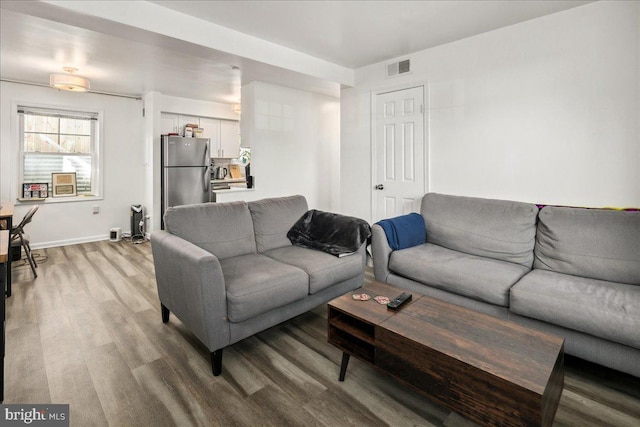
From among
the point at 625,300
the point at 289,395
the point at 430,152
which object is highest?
the point at 430,152

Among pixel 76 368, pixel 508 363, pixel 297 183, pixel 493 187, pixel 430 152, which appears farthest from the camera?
pixel 297 183

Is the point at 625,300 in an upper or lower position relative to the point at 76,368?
upper

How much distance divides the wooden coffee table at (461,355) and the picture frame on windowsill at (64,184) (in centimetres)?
539

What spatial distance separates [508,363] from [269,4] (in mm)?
2929

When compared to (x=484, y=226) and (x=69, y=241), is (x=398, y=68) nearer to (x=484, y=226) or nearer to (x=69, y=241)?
(x=484, y=226)

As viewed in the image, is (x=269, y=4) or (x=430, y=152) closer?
(x=269, y=4)

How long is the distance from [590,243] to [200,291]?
2.65 meters

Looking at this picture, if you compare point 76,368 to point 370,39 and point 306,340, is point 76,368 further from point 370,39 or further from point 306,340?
point 370,39

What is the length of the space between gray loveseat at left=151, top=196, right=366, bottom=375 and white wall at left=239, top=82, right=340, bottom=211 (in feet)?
5.21

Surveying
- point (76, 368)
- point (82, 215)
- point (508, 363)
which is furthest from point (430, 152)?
point (82, 215)

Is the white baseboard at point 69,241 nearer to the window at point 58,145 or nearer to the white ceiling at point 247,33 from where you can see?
the window at point 58,145

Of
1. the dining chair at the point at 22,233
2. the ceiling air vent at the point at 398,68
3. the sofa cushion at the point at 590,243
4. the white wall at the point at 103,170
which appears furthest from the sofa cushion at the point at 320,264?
the white wall at the point at 103,170

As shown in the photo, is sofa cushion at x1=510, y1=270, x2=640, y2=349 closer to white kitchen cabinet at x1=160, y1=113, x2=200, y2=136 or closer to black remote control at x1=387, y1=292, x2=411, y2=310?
black remote control at x1=387, y1=292, x2=411, y2=310

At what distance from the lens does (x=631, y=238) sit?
88.4 inches
